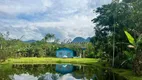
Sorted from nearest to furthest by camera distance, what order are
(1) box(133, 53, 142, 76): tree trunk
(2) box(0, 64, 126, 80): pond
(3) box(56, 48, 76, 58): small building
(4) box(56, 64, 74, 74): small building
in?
(1) box(133, 53, 142, 76): tree trunk < (2) box(0, 64, 126, 80): pond < (4) box(56, 64, 74, 74): small building < (3) box(56, 48, 76, 58): small building

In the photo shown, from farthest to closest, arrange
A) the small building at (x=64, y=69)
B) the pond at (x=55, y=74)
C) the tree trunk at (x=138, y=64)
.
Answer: the small building at (x=64, y=69)
the pond at (x=55, y=74)
the tree trunk at (x=138, y=64)

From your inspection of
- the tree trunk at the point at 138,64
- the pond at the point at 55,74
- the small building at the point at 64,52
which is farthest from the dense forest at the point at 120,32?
the small building at the point at 64,52

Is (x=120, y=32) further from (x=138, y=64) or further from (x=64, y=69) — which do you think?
(x=64, y=69)

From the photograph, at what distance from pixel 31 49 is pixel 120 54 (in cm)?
4455

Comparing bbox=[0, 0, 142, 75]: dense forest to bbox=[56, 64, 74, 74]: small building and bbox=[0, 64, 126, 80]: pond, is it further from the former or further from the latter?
bbox=[56, 64, 74, 74]: small building

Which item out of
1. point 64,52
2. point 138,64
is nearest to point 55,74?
point 138,64

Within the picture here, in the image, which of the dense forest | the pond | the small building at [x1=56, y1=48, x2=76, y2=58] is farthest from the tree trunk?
the small building at [x1=56, y1=48, x2=76, y2=58]

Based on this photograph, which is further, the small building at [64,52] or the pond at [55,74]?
the small building at [64,52]

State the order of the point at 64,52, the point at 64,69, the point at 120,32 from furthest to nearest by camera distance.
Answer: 1. the point at 64,52
2. the point at 64,69
3. the point at 120,32

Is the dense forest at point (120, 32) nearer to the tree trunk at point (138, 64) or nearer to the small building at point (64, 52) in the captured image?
the tree trunk at point (138, 64)

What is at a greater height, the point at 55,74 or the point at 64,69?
the point at 64,69

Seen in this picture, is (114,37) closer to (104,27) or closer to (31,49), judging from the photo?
(104,27)

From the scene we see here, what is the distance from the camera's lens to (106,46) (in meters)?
44.1

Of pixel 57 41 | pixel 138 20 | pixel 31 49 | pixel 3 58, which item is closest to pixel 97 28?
pixel 138 20
